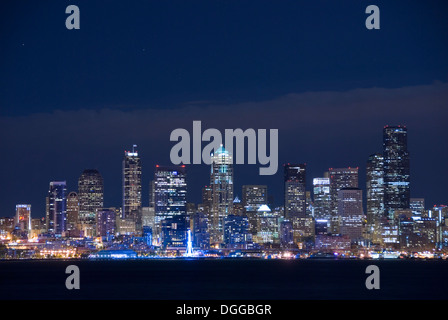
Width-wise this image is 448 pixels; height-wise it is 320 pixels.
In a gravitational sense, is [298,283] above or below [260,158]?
below

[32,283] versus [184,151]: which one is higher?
[184,151]
